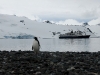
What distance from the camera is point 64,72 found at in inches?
348

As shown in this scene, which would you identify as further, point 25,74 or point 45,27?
point 45,27

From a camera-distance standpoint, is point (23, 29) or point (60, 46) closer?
point (60, 46)

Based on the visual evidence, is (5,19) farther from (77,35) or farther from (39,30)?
(77,35)

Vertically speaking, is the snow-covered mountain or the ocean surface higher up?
the snow-covered mountain

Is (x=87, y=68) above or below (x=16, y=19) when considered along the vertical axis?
below

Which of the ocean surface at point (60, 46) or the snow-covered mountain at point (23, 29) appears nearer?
the ocean surface at point (60, 46)

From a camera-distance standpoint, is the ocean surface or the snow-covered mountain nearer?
the ocean surface

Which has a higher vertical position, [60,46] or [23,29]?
[23,29]

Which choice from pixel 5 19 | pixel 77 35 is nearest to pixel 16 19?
pixel 5 19

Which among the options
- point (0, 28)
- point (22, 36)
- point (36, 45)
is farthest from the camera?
point (0, 28)

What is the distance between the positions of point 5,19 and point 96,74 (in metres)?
183

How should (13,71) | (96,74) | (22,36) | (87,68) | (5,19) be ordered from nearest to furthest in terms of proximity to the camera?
(96,74)
(13,71)
(87,68)
(22,36)
(5,19)

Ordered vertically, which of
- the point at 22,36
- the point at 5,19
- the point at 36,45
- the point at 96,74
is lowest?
the point at 96,74

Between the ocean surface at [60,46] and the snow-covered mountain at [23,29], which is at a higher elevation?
the snow-covered mountain at [23,29]
